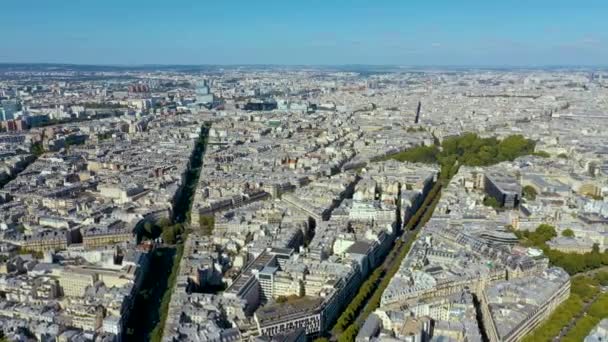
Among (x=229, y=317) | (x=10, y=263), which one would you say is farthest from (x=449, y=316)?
(x=10, y=263)

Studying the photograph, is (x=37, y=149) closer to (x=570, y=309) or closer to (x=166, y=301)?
(x=166, y=301)

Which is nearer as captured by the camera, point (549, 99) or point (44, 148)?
point (44, 148)

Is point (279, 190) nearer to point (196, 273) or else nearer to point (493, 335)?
point (196, 273)

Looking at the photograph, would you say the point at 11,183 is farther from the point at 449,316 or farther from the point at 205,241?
the point at 449,316

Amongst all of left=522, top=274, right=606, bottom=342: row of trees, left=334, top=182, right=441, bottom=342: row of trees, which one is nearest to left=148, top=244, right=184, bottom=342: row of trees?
left=334, top=182, right=441, bottom=342: row of trees

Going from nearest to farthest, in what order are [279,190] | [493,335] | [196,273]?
[493,335], [196,273], [279,190]

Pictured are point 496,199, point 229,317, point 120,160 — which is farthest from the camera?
point 120,160

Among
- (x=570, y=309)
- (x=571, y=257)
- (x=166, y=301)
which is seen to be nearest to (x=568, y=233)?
(x=571, y=257)
